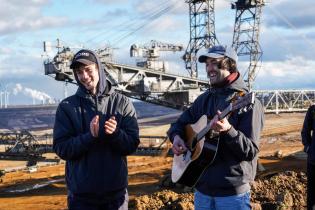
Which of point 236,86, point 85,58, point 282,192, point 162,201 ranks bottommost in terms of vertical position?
point 162,201

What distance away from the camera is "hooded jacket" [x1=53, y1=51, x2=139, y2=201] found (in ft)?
15.2

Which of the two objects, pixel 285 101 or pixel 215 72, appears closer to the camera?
pixel 215 72

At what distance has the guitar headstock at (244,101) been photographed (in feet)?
13.3

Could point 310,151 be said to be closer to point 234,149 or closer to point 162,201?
point 234,149

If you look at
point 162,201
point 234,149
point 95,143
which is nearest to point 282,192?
point 162,201

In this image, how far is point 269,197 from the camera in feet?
32.1

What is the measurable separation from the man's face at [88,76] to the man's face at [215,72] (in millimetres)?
988

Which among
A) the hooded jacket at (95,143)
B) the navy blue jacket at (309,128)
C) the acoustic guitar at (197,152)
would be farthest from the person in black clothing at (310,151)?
the hooded jacket at (95,143)

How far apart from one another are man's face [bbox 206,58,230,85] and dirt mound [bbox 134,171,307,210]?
407 centimetres

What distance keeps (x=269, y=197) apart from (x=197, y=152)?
17.9 ft

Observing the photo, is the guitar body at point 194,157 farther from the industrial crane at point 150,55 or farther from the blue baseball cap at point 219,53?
the industrial crane at point 150,55

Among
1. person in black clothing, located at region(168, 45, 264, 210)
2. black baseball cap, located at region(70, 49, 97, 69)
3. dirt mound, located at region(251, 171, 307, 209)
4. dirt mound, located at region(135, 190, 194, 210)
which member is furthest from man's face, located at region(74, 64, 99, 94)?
dirt mound, located at region(135, 190, 194, 210)

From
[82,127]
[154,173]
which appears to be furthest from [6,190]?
[82,127]

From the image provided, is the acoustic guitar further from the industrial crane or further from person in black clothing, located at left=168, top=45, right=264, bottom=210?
the industrial crane
